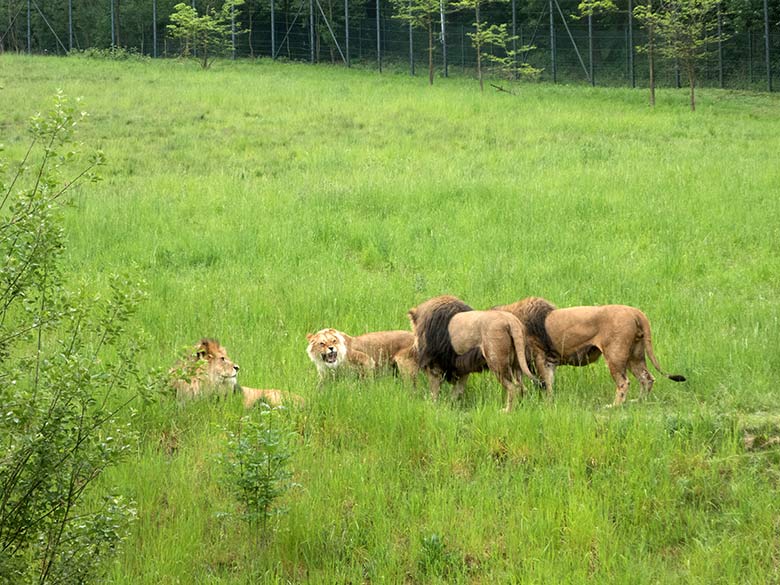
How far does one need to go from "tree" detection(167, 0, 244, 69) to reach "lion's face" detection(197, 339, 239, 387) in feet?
139

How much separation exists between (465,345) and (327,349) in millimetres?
1458

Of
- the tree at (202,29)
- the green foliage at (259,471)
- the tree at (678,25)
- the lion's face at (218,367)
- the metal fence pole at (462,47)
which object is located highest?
the tree at (202,29)

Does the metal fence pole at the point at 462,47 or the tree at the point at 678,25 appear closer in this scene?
the tree at the point at 678,25

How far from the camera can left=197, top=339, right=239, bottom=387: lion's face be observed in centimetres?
840

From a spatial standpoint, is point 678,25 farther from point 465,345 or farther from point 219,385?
point 219,385

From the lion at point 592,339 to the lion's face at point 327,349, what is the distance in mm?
1721

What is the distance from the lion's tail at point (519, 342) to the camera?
8.05 meters

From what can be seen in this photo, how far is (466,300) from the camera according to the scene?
11633 mm

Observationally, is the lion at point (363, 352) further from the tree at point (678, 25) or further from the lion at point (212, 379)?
the tree at point (678, 25)

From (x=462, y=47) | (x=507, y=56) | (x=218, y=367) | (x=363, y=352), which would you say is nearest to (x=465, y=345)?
(x=363, y=352)

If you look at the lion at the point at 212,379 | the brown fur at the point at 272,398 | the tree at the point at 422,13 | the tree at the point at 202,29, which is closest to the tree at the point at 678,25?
the tree at the point at 422,13

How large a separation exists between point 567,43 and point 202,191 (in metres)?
39.7

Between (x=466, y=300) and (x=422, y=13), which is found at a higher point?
(x=422, y=13)

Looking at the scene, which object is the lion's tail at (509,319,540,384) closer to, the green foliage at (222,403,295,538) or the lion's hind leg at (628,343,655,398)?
the lion's hind leg at (628,343,655,398)
